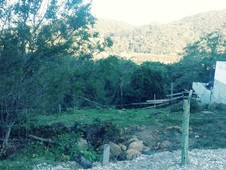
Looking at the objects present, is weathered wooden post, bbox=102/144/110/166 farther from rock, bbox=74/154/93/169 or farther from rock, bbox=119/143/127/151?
rock, bbox=119/143/127/151

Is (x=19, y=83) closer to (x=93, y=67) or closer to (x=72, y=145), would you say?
(x=72, y=145)

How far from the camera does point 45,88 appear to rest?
31.4ft

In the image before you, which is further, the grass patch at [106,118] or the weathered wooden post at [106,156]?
the grass patch at [106,118]

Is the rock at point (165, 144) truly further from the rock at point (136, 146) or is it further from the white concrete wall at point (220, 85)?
the white concrete wall at point (220, 85)

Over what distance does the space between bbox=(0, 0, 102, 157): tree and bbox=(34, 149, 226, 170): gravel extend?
2.20 metres

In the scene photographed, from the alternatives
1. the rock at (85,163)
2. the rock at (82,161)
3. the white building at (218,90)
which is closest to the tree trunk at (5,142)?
the rock at (82,161)

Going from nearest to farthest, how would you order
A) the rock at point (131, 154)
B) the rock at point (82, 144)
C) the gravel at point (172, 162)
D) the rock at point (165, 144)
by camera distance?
the gravel at point (172, 162) → the rock at point (131, 154) → the rock at point (82, 144) → the rock at point (165, 144)

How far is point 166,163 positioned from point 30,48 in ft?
16.1

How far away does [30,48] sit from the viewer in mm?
9094

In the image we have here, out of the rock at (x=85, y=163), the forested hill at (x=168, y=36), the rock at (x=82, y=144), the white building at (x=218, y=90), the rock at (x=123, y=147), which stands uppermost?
the forested hill at (x=168, y=36)

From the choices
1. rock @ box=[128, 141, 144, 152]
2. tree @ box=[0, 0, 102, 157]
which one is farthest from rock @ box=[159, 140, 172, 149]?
tree @ box=[0, 0, 102, 157]

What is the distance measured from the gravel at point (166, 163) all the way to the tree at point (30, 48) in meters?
2.20

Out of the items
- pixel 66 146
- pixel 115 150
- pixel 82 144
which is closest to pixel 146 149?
pixel 115 150

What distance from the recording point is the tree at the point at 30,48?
8.64m
